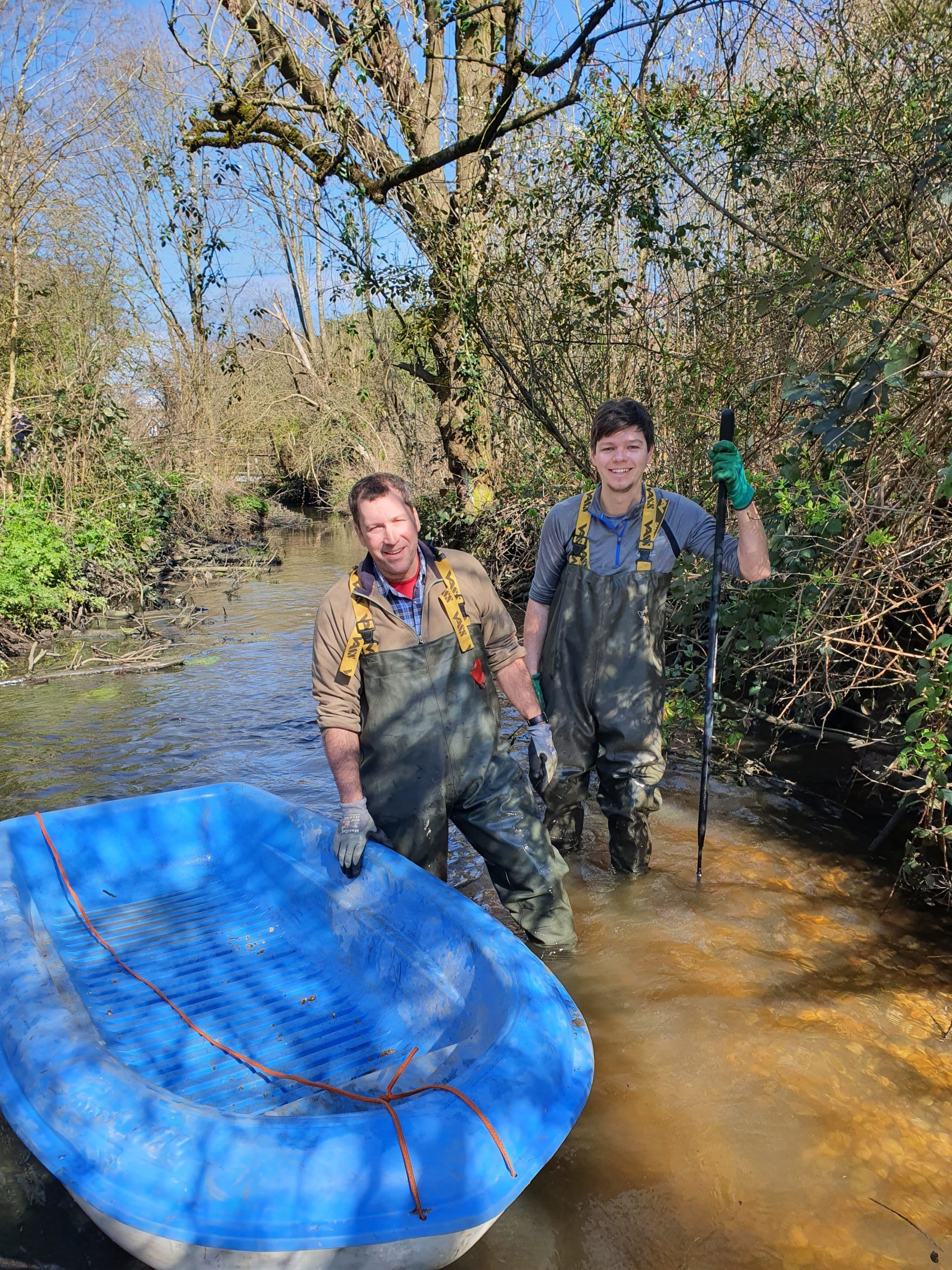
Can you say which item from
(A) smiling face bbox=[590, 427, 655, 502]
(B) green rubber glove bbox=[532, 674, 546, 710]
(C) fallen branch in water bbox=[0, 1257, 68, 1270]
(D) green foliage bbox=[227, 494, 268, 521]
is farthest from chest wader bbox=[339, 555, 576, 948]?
(D) green foliage bbox=[227, 494, 268, 521]

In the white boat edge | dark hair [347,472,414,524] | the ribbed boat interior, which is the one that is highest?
dark hair [347,472,414,524]

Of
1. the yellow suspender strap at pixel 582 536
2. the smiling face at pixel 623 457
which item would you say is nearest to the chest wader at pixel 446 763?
the yellow suspender strap at pixel 582 536

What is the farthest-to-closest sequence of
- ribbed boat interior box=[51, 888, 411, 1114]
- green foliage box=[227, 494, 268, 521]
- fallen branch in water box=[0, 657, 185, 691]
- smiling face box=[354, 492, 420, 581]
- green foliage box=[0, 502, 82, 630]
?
green foliage box=[227, 494, 268, 521], green foliage box=[0, 502, 82, 630], fallen branch in water box=[0, 657, 185, 691], smiling face box=[354, 492, 420, 581], ribbed boat interior box=[51, 888, 411, 1114]

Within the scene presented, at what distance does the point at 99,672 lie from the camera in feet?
A: 27.9

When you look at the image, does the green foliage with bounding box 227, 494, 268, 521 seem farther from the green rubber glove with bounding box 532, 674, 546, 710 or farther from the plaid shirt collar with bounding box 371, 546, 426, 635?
the plaid shirt collar with bounding box 371, 546, 426, 635

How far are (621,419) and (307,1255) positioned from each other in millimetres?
2851

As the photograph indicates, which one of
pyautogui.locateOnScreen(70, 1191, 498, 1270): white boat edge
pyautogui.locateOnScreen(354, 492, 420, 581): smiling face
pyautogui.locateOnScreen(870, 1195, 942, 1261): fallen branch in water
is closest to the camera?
pyautogui.locateOnScreen(70, 1191, 498, 1270): white boat edge

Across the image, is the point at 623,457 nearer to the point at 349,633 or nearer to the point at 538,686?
the point at 538,686

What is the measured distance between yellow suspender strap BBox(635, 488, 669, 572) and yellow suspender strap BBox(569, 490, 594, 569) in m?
0.22

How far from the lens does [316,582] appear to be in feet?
45.9

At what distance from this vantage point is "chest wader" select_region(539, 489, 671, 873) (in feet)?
12.1

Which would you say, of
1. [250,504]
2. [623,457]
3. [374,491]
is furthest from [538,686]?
[250,504]

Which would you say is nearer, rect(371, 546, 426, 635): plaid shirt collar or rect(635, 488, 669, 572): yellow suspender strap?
rect(371, 546, 426, 635): plaid shirt collar

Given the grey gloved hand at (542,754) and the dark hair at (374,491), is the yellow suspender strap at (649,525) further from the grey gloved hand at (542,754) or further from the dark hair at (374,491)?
the dark hair at (374,491)
